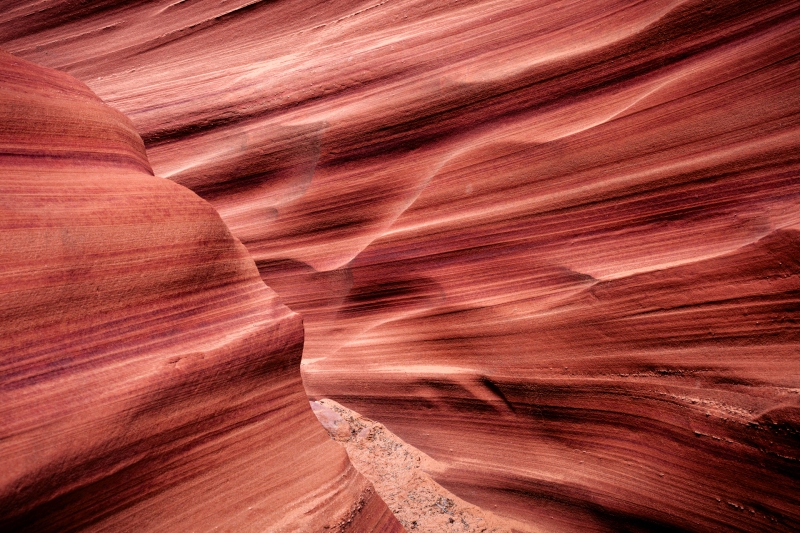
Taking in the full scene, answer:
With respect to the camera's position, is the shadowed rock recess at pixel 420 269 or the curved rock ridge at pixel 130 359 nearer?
the curved rock ridge at pixel 130 359

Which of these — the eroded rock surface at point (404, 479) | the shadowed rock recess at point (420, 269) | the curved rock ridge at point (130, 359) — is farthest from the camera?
the eroded rock surface at point (404, 479)

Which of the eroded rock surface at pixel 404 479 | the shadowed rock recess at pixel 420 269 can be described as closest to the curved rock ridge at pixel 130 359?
the shadowed rock recess at pixel 420 269

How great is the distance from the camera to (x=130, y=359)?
3.76 feet

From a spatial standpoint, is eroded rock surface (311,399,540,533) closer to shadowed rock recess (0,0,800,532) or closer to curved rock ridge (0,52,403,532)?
shadowed rock recess (0,0,800,532)

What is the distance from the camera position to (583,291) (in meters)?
1.62

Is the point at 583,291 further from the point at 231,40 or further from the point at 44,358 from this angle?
the point at 231,40

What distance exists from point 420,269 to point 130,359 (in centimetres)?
98

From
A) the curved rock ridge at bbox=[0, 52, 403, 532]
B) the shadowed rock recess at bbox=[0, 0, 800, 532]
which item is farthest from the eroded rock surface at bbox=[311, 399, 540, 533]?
→ the curved rock ridge at bbox=[0, 52, 403, 532]

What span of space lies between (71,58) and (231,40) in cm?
81

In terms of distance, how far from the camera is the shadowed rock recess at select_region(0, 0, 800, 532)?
113 centimetres

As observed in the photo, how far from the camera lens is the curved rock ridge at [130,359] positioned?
1014 millimetres

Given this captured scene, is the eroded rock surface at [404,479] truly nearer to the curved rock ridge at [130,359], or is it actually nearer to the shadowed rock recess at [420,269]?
the shadowed rock recess at [420,269]

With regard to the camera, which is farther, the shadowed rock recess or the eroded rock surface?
the eroded rock surface

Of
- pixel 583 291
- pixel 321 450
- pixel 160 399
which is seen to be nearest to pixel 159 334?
pixel 160 399
